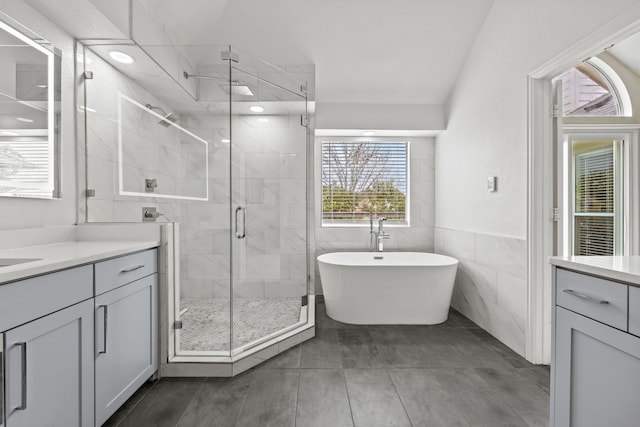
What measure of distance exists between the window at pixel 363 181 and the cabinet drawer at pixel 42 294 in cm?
285

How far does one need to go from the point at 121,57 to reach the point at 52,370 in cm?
206

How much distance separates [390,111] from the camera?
3.69 m

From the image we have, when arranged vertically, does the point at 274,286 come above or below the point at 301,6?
below

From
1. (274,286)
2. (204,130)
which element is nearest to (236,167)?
(204,130)

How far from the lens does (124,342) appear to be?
5.38 feet

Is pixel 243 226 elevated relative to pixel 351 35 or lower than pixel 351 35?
lower

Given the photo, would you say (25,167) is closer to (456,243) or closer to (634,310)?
(634,310)

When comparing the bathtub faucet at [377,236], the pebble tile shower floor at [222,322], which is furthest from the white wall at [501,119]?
the pebble tile shower floor at [222,322]

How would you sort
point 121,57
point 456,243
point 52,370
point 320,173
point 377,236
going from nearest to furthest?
point 52,370 → point 121,57 → point 456,243 → point 377,236 → point 320,173

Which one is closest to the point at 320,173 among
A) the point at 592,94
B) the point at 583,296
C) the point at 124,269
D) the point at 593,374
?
the point at 124,269

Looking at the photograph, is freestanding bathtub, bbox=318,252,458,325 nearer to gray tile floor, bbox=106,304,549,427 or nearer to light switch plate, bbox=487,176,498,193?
gray tile floor, bbox=106,304,549,427

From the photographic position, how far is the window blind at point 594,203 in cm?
308

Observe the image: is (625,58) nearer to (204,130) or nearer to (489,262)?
(489,262)

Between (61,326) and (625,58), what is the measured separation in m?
4.43
